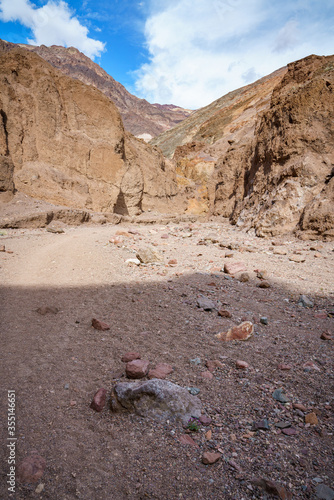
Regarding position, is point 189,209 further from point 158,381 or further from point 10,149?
point 158,381

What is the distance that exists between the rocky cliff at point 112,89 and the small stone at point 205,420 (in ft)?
259

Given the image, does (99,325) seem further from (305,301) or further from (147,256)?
(305,301)

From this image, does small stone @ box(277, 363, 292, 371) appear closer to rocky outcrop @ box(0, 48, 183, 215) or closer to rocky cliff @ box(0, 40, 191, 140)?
rocky outcrop @ box(0, 48, 183, 215)

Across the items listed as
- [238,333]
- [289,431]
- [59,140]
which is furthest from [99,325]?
[59,140]

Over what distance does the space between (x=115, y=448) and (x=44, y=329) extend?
1560 mm

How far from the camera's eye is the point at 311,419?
1.47 meters

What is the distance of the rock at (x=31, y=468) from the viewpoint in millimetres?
1152

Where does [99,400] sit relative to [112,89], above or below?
below

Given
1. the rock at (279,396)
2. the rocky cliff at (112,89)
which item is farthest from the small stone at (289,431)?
the rocky cliff at (112,89)

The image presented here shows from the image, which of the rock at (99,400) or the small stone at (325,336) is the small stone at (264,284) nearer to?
the small stone at (325,336)

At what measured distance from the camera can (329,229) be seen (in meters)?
6.47

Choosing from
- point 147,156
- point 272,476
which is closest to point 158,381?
point 272,476

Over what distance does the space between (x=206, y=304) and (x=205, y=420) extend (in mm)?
1721

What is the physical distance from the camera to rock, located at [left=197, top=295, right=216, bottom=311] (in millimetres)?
3100
